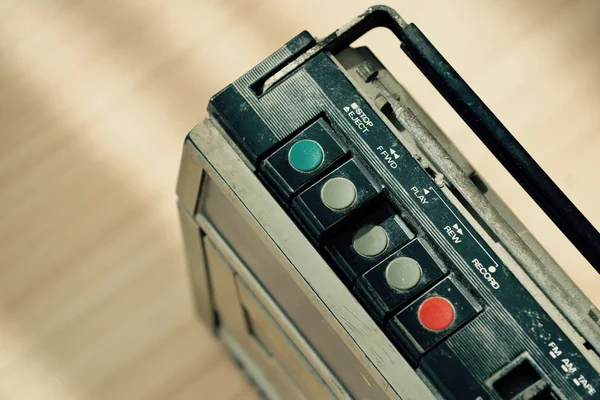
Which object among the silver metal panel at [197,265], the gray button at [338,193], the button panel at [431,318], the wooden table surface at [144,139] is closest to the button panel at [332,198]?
the gray button at [338,193]

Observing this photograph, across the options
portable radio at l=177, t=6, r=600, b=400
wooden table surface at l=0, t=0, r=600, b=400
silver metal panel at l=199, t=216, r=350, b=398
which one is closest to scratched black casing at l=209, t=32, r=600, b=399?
portable radio at l=177, t=6, r=600, b=400

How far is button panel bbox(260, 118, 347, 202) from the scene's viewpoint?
30.8 inches

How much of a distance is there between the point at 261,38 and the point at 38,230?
48 cm

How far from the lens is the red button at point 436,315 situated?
2.48ft

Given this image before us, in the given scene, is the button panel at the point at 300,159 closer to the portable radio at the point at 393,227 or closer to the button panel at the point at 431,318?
the portable radio at the point at 393,227

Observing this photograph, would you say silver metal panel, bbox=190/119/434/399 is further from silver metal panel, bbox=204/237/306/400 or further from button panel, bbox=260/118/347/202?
silver metal panel, bbox=204/237/306/400

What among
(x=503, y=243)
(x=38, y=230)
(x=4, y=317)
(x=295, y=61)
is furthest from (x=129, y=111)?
(x=503, y=243)

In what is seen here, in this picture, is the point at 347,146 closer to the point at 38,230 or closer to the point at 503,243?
the point at 503,243

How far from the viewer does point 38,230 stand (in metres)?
1.33

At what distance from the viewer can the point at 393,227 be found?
30.7 inches

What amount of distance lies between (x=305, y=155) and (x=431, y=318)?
19 centimetres

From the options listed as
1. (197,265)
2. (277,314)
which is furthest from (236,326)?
(277,314)

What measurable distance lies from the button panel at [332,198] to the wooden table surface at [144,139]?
0.60 metres

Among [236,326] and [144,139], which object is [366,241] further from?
[144,139]
